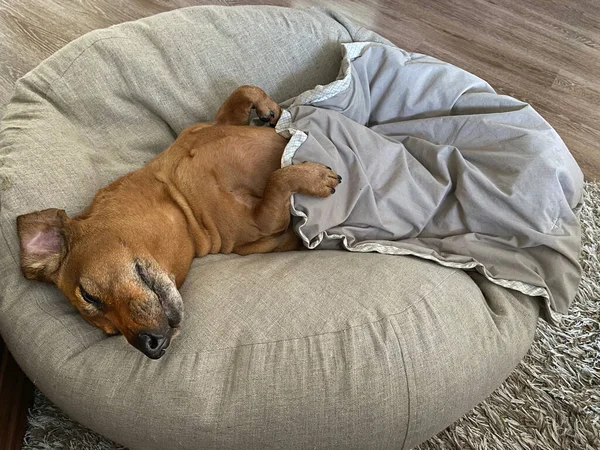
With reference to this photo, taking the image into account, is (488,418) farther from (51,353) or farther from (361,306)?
(51,353)

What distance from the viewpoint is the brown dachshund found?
147 cm

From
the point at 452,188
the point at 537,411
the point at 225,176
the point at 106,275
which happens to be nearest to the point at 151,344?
the point at 106,275

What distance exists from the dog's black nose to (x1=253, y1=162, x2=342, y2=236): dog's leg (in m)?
0.56

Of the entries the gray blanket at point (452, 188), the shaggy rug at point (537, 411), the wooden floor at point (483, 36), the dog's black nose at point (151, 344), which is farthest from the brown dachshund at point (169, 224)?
the wooden floor at point (483, 36)

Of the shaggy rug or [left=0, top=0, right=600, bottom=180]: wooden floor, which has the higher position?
[left=0, top=0, right=600, bottom=180]: wooden floor

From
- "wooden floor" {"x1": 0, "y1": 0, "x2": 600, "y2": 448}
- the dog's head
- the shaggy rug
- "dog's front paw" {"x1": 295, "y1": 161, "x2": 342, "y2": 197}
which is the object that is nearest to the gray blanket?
"dog's front paw" {"x1": 295, "y1": 161, "x2": 342, "y2": 197}

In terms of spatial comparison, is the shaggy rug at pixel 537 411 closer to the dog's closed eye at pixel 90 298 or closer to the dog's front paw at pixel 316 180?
the dog's closed eye at pixel 90 298

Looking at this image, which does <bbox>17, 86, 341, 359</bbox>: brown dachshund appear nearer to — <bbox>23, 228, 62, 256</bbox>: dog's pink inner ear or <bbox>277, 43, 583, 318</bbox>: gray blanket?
<bbox>23, 228, 62, 256</bbox>: dog's pink inner ear

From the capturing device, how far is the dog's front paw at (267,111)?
2027 millimetres

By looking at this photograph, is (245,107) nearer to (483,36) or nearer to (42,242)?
(42,242)

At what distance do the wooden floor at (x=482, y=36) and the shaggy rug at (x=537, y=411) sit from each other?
1233 millimetres

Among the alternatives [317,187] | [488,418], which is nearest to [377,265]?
[317,187]

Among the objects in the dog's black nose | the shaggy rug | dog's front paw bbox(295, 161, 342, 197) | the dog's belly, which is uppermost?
dog's front paw bbox(295, 161, 342, 197)

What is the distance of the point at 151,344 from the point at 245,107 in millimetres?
1012
